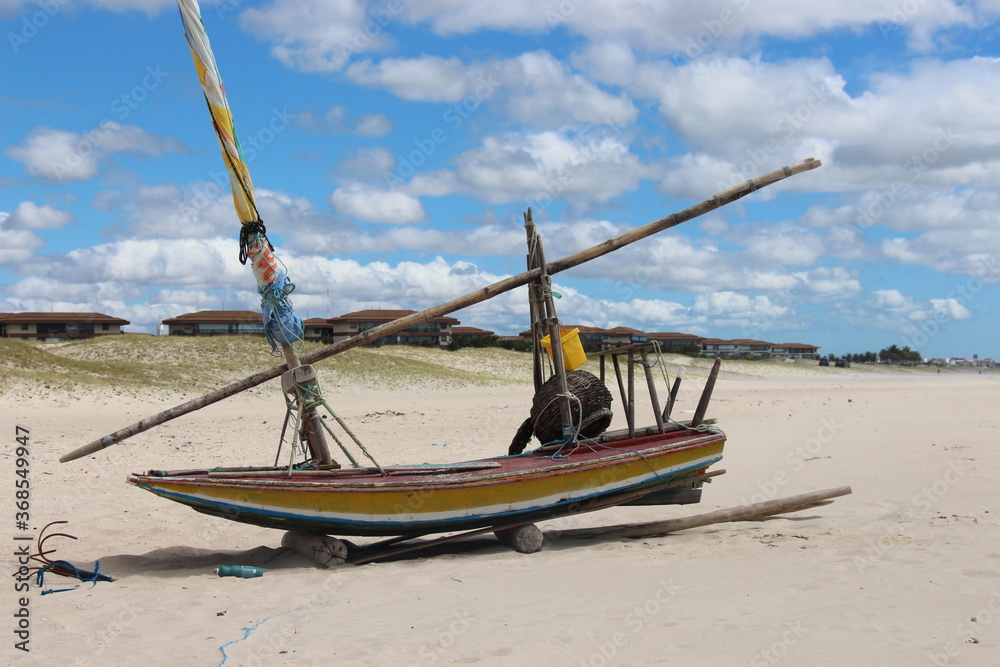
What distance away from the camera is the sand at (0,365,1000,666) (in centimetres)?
479

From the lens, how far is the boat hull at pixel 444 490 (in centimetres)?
671

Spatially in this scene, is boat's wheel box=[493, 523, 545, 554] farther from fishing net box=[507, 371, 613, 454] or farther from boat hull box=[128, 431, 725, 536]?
fishing net box=[507, 371, 613, 454]

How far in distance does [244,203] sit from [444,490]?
3093 mm

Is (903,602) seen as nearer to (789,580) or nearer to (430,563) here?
(789,580)

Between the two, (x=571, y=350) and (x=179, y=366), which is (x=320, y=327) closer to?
(x=179, y=366)

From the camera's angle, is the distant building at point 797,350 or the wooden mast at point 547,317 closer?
the wooden mast at point 547,317

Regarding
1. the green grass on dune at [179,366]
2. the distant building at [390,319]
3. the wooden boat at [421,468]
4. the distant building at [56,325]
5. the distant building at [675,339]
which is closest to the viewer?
the wooden boat at [421,468]

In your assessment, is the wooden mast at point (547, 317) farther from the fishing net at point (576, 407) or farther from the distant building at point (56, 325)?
the distant building at point (56, 325)

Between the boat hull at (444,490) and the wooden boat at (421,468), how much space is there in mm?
10

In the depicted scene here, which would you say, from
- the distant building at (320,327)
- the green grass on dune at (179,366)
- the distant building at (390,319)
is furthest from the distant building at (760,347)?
the green grass on dune at (179,366)

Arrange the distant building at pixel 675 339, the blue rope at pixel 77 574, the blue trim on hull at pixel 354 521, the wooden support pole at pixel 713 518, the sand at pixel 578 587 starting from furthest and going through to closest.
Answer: the distant building at pixel 675 339 → the wooden support pole at pixel 713 518 → the blue trim on hull at pixel 354 521 → the blue rope at pixel 77 574 → the sand at pixel 578 587

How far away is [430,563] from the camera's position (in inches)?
287

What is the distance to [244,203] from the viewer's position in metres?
7.39

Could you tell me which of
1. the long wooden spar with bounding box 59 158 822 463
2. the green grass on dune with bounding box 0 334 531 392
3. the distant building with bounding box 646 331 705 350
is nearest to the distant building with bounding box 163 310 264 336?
the green grass on dune with bounding box 0 334 531 392
